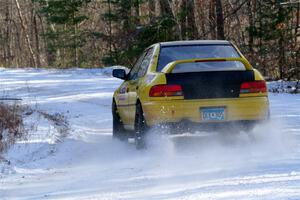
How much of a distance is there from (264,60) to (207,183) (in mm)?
17885

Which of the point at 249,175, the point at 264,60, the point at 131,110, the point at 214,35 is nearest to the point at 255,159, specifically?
the point at 249,175

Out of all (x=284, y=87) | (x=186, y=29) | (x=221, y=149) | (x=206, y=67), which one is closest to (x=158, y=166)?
(x=221, y=149)

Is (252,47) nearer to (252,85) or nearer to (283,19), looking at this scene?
(283,19)

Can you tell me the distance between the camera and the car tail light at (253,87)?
7959 mm

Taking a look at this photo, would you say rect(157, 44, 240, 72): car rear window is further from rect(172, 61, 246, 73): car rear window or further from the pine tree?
the pine tree

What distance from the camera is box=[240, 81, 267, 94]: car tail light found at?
7959mm

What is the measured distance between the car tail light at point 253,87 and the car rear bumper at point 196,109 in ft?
0.32

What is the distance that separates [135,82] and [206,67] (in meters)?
1.48

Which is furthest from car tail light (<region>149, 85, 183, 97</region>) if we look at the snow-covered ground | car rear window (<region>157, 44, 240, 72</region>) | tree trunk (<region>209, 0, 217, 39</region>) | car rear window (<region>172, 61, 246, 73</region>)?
tree trunk (<region>209, 0, 217, 39</region>)

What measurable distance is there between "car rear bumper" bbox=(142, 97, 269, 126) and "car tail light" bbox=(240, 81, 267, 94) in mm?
96

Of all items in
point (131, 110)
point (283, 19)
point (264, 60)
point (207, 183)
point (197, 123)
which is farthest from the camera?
point (264, 60)

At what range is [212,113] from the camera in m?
7.83

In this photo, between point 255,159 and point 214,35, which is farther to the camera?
point 214,35

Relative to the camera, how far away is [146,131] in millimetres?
8094
